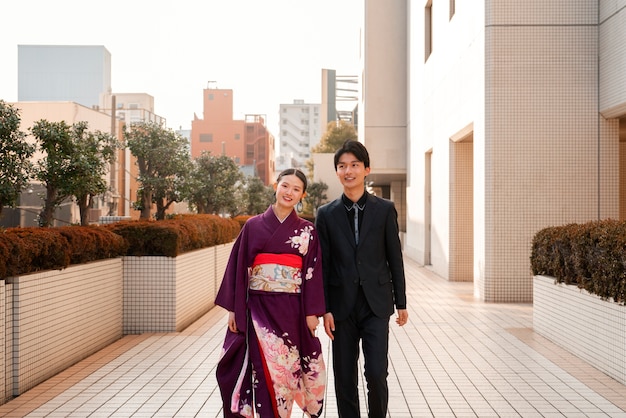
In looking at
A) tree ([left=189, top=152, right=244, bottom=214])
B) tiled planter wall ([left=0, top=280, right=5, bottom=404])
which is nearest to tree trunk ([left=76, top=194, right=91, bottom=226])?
tiled planter wall ([left=0, top=280, right=5, bottom=404])

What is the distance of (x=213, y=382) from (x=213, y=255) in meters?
5.55

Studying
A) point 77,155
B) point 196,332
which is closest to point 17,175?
point 77,155

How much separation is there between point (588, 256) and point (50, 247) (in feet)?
15.9

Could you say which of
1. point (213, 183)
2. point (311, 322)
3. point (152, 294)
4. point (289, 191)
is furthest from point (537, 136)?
point (213, 183)

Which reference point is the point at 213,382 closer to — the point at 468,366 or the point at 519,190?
the point at 468,366

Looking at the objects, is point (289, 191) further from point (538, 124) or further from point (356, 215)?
point (538, 124)

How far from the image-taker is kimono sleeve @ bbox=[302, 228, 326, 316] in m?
3.78

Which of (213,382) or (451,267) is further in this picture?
(451,267)

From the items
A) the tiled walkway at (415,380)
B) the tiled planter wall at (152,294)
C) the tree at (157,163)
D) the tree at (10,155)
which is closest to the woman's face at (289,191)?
the tiled walkway at (415,380)

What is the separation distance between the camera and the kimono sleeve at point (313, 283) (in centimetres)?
378

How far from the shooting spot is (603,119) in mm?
10305

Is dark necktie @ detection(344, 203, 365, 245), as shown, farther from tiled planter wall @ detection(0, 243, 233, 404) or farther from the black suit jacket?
tiled planter wall @ detection(0, 243, 233, 404)

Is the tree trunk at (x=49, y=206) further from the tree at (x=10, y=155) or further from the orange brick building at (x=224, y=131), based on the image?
the orange brick building at (x=224, y=131)

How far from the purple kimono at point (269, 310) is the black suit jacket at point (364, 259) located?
131 mm
